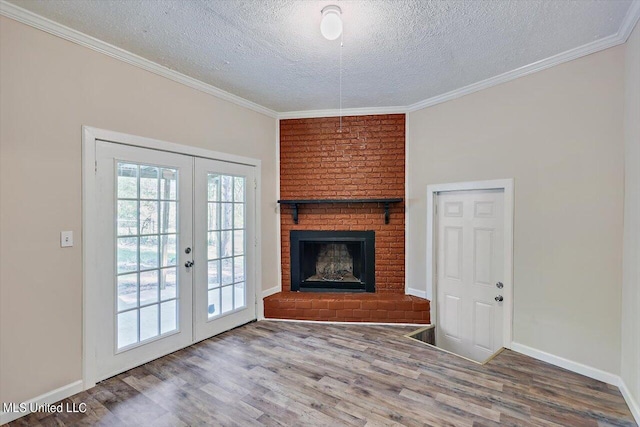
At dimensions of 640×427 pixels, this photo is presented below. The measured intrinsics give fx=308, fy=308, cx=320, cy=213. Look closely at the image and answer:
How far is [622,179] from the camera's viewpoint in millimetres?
2416

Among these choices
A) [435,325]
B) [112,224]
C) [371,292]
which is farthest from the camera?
[371,292]

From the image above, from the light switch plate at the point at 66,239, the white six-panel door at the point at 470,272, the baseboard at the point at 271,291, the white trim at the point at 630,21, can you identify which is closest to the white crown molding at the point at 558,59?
the white trim at the point at 630,21

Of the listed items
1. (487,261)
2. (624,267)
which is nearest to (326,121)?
(487,261)

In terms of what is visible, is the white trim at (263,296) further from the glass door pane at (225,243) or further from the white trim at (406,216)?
the white trim at (406,216)

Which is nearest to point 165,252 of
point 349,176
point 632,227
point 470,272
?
point 349,176

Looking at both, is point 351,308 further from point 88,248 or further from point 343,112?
point 88,248

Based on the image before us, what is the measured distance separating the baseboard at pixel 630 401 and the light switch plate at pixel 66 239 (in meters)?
4.18

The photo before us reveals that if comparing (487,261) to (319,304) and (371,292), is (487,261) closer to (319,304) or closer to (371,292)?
(371,292)

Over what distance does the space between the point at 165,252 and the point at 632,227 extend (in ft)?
12.6

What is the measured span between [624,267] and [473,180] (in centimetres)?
143

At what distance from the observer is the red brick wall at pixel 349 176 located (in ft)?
13.4

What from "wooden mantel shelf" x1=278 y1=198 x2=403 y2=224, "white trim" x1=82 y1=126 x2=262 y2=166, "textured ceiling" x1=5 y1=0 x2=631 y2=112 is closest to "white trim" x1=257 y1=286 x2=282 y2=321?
"wooden mantel shelf" x1=278 y1=198 x2=403 y2=224

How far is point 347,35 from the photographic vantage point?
7.89 feet

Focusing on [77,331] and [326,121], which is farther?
[326,121]
